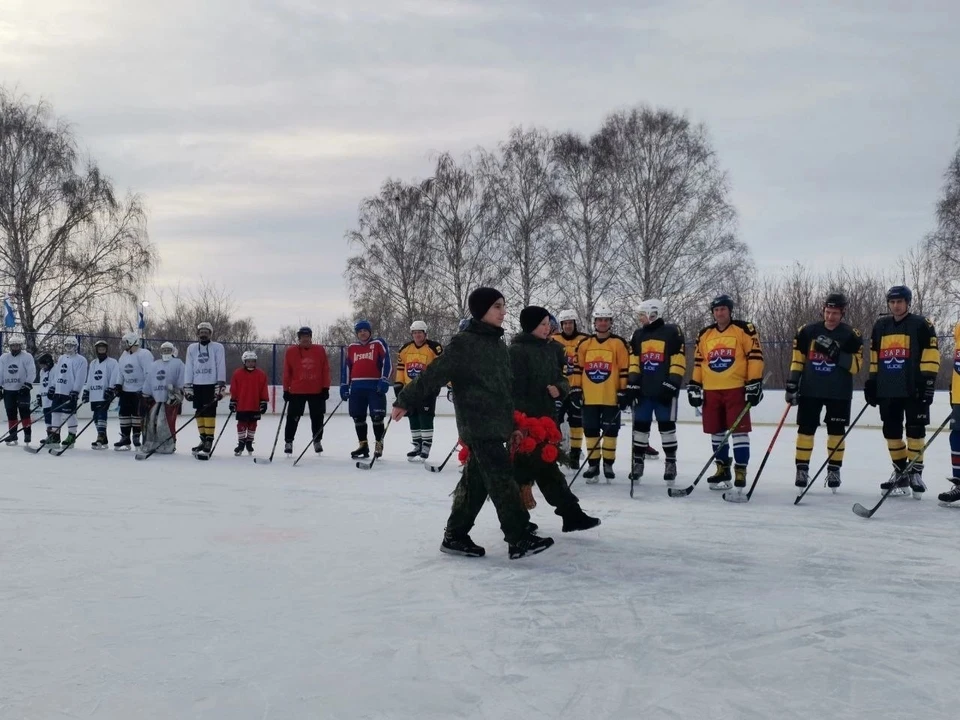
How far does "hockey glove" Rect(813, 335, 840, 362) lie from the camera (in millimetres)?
7281

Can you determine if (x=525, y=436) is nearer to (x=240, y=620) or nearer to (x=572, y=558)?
(x=572, y=558)

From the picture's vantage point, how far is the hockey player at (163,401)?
36.3 feet

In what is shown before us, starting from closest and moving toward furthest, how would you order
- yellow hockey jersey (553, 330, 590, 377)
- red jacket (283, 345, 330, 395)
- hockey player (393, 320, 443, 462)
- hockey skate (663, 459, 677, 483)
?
1. hockey skate (663, 459, 677, 483)
2. yellow hockey jersey (553, 330, 590, 377)
3. hockey player (393, 320, 443, 462)
4. red jacket (283, 345, 330, 395)

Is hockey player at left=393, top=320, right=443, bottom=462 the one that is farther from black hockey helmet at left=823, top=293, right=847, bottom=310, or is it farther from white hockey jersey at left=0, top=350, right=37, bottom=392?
white hockey jersey at left=0, top=350, right=37, bottom=392

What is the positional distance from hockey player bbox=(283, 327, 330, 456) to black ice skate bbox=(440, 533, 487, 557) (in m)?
6.08

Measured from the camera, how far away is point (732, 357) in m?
7.49

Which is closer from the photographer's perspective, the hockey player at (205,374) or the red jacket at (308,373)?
the red jacket at (308,373)

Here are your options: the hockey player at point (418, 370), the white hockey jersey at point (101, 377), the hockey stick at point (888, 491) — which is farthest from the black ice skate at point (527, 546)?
the white hockey jersey at point (101, 377)

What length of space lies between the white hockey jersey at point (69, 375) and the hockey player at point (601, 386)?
284 inches

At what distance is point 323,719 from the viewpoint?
2.56m

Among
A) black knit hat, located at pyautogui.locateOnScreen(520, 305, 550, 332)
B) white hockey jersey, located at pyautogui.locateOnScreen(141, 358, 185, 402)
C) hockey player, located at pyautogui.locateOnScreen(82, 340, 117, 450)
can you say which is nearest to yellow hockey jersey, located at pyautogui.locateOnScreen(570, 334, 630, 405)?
black knit hat, located at pyautogui.locateOnScreen(520, 305, 550, 332)

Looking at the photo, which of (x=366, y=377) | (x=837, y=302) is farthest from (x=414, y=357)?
(x=837, y=302)

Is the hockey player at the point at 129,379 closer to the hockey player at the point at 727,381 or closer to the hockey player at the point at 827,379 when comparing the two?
the hockey player at the point at 727,381

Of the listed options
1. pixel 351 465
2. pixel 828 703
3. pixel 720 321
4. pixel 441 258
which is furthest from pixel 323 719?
pixel 441 258
